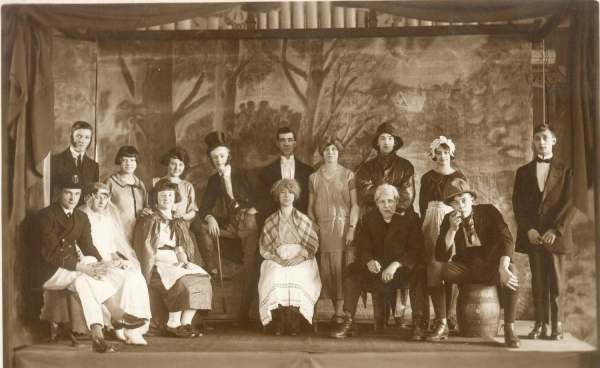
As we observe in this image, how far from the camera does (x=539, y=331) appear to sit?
6754 mm

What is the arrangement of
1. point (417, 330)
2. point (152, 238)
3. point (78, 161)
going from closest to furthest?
1. point (417, 330)
2. point (152, 238)
3. point (78, 161)

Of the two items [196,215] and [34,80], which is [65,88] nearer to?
[34,80]

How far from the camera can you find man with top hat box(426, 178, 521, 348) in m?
6.68

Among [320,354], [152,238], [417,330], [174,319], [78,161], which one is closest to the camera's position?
[320,354]

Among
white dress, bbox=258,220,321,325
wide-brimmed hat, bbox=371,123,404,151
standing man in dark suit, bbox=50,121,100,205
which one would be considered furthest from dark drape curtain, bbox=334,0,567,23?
standing man in dark suit, bbox=50,121,100,205

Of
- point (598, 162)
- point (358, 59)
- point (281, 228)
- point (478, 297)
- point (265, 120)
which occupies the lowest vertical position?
point (478, 297)

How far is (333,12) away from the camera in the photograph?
23.1 feet

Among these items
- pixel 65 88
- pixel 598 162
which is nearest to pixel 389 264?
pixel 598 162

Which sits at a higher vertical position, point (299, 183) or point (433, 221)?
point (299, 183)

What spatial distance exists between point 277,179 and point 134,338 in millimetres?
1791

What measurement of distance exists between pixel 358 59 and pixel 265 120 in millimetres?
966

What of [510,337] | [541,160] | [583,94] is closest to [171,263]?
[510,337]

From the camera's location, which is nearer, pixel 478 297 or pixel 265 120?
pixel 478 297

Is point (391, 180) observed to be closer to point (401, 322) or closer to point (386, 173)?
point (386, 173)
